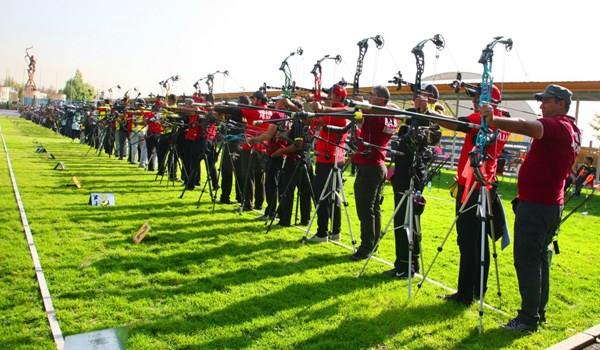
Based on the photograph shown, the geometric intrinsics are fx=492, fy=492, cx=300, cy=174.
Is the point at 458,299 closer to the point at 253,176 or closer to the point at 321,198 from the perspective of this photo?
the point at 321,198

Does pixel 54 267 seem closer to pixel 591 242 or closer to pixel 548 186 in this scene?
pixel 548 186

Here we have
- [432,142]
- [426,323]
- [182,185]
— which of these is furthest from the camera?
[182,185]

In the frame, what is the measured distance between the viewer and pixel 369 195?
19.9 ft

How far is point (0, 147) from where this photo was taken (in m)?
18.8

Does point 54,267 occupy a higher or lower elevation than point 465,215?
lower

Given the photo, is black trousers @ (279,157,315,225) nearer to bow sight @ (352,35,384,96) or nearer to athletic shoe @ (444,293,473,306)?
bow sight @ (352,35,384,96)

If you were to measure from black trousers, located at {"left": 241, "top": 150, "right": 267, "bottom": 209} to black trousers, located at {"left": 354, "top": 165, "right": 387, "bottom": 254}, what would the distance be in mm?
3083

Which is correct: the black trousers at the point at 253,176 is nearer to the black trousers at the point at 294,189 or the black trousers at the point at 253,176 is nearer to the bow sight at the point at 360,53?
the black trousers at the point at 294,189

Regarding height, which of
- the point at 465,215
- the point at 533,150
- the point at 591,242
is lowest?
the point at 591,242

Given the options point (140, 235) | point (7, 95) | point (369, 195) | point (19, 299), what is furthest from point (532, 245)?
point (7, 95)

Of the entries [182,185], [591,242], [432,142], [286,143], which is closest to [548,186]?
[432,142]

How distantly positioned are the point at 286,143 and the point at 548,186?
4.62m

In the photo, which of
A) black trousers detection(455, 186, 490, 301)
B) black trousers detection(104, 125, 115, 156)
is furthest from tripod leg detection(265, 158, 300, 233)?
black trousers detection(104, 125, 115, 156)

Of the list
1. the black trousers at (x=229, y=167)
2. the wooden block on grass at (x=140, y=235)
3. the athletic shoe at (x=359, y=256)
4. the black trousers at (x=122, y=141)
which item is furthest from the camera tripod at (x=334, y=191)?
the black trousers at (x=122, y=141)
